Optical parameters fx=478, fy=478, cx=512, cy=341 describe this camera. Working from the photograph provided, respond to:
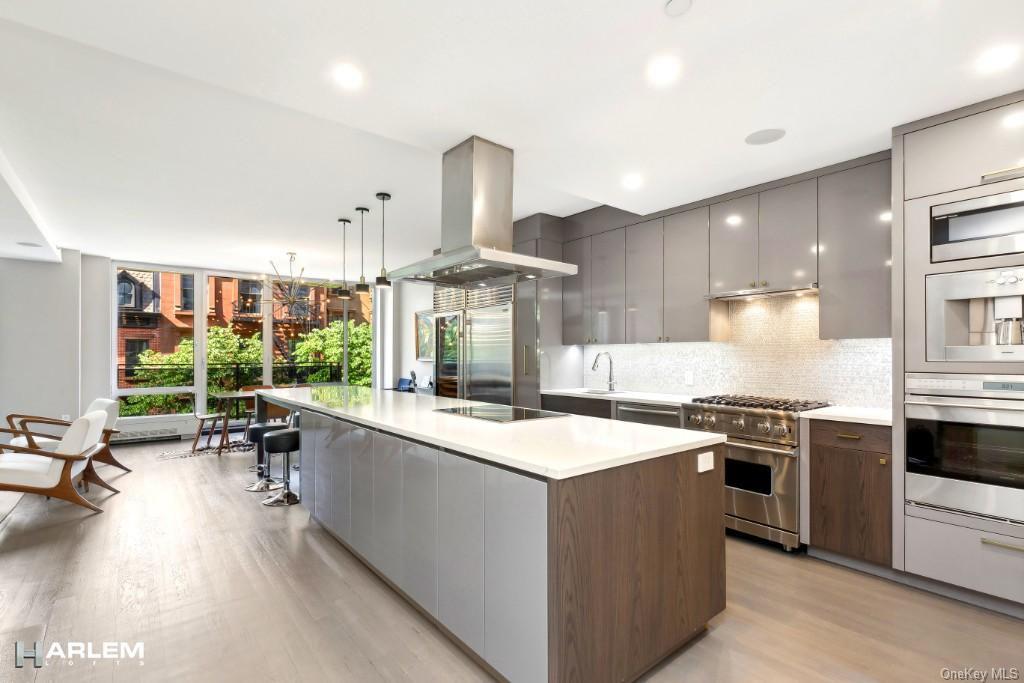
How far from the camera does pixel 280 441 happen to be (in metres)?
3.76

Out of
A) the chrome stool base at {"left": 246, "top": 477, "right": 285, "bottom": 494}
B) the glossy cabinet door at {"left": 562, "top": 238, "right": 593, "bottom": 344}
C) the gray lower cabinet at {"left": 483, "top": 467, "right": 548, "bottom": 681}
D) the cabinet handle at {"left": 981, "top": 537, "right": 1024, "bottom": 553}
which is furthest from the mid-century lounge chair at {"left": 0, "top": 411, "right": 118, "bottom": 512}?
the cabinet handle at {"left": 981, "top": 537, "right": 1024, "bottom": 553}

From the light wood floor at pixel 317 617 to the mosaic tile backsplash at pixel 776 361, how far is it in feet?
3.91

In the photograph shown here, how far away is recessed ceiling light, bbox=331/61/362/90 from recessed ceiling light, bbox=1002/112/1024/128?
306cm

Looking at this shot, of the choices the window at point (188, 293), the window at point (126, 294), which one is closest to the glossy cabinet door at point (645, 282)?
the window at point (188, 293)

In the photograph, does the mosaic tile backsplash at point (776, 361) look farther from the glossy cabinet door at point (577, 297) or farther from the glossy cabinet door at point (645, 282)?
the glossy cabinet door at point (577, 297)

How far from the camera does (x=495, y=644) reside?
5.81ft

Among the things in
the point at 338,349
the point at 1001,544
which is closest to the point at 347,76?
the point at 1001,544

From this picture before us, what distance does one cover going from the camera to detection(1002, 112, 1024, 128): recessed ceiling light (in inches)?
89.6

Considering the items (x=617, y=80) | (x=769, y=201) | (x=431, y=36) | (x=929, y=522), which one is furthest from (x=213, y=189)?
(x=929, y=522)

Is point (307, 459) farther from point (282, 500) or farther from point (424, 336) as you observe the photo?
point (424, 336)

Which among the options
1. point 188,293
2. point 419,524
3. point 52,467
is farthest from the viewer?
point 188,293

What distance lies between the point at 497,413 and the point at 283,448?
198cm

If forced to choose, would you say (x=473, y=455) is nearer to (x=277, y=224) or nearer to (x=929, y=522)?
(x=929, y=522)

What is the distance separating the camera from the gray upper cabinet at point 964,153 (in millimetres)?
2303
